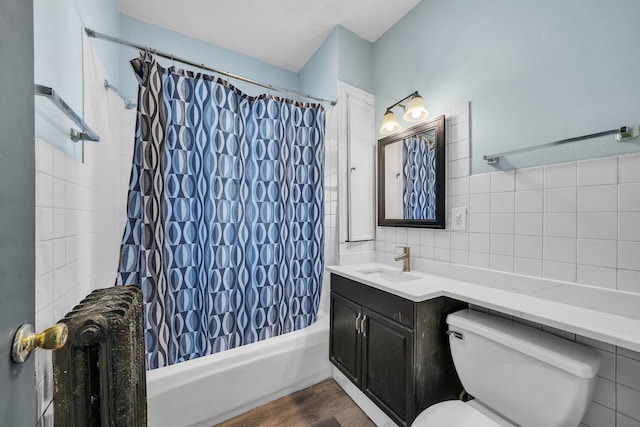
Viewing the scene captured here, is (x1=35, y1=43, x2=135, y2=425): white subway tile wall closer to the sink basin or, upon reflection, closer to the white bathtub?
the white bathtub

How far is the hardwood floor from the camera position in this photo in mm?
1383

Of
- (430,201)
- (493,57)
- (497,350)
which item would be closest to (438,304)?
(497,350)

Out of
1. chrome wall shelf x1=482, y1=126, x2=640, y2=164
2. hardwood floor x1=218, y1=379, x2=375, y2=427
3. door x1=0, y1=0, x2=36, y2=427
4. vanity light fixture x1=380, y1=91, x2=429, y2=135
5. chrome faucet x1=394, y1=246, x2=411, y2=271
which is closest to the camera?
door x1=0, y1=0, x2=36, y2=427

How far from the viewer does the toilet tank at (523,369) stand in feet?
2.60

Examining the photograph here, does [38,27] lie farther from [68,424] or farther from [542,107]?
[542,107]

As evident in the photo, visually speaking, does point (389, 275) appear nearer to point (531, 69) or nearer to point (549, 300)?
point (549, 300)

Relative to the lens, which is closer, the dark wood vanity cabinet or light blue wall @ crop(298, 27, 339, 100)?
the dark wood vanity cabinet

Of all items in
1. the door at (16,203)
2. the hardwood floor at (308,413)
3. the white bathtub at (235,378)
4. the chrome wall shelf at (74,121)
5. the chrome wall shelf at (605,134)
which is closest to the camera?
the door at (16,203)

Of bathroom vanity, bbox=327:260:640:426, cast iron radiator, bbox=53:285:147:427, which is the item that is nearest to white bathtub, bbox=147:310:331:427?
bathroom vanity, bbox=327:260:640:426

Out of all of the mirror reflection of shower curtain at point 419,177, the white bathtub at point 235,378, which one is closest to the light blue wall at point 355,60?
the mirror reflection of shower curtain at point 419,177

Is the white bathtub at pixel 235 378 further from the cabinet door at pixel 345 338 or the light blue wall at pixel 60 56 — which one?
the light blue wall at pixel 60 56

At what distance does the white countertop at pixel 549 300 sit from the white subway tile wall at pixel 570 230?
1.8 inches

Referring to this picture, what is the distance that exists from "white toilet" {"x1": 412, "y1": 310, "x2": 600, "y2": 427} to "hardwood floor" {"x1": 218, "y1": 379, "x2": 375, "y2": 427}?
0.65 meters

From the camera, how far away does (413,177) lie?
1.68 m
